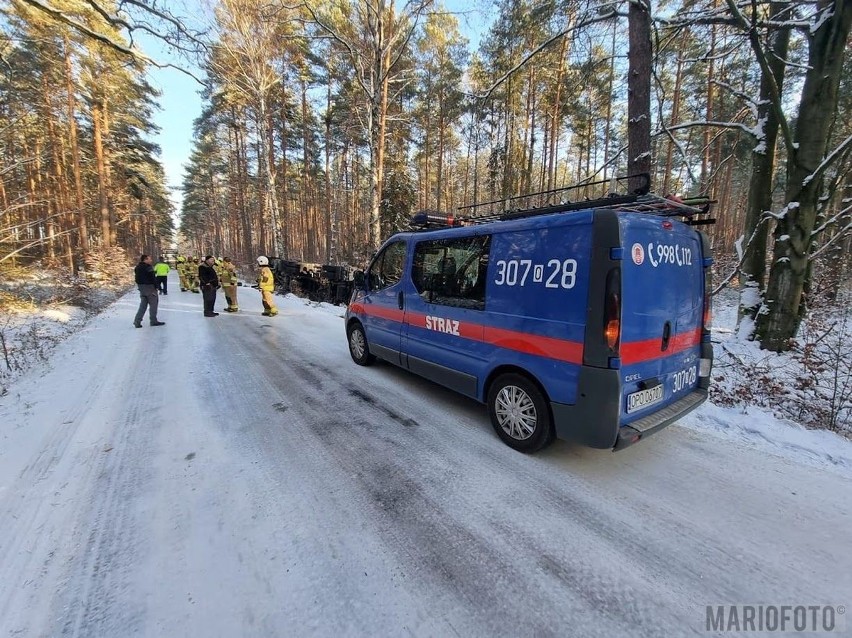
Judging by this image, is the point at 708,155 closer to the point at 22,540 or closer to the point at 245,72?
the point at 245,72

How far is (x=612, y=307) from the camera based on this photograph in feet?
8.73

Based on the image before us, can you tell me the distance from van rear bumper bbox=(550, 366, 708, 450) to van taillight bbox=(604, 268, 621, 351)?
27 cm

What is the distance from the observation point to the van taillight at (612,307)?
2650 millimetres

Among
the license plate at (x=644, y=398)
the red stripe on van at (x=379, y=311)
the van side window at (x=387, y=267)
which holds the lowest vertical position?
the license plate at (x=644, y=398)

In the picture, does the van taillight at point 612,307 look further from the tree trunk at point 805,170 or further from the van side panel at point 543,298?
the tree trunk at point 805,170

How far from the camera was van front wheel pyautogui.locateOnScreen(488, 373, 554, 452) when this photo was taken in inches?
125

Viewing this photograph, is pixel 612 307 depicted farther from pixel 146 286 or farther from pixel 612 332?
pixel 146 286

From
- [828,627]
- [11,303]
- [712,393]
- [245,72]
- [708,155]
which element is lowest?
[828,627]

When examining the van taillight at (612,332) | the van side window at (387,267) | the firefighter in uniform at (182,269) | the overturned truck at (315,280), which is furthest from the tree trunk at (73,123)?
the van taillight at (612,332)

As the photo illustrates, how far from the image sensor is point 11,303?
1057 cm

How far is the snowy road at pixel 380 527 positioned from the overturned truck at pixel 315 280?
954cm

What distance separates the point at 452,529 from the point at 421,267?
2962mm

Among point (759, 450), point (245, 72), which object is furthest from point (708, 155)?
point (245, 72)

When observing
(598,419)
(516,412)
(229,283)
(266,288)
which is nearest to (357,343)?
(516,412)
